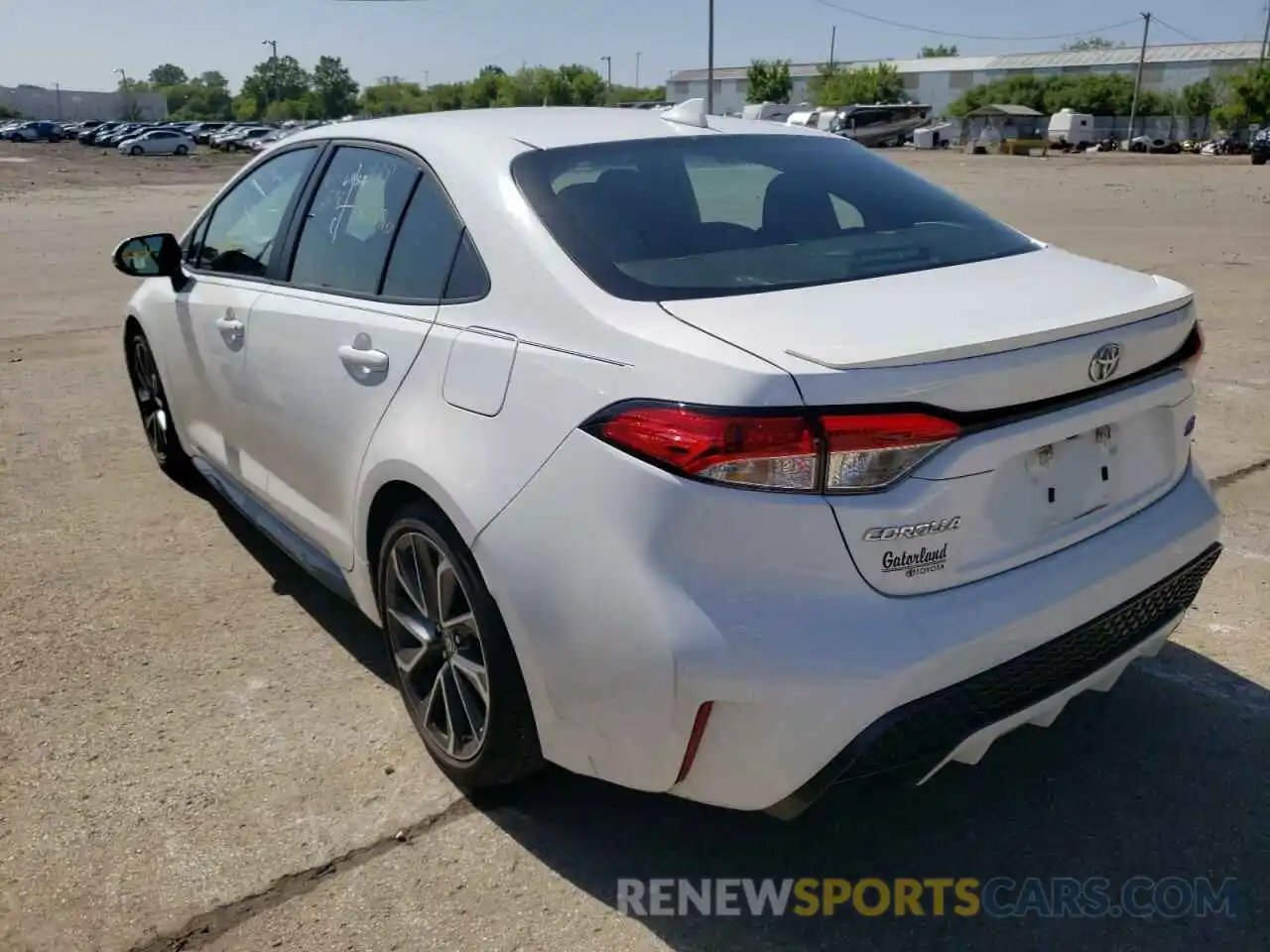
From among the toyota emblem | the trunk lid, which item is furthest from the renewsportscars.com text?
the toyota emblem

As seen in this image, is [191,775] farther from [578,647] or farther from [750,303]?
[750,303]

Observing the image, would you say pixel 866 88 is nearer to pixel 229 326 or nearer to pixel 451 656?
pixel 229 326

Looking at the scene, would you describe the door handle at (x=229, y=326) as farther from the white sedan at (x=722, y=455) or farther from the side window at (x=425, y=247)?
the side window at (x=425, y=247)

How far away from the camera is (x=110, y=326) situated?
9406 millimetres

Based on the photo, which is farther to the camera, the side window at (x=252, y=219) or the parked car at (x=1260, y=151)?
the parked car at (x=1260, y=151)

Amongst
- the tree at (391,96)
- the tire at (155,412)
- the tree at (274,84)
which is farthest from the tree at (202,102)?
the tire at (155,412)

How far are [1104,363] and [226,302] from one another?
113 inches

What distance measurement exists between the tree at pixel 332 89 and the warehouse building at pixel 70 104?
63.6 ft

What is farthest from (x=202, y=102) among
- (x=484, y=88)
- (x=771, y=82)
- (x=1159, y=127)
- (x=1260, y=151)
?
(x=1260, y=151)

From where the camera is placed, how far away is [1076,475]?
238 cm

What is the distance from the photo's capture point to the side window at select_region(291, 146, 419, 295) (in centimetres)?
313

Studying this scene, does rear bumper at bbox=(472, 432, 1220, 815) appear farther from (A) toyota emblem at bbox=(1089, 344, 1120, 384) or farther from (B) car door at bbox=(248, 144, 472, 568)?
(B) car door at bbox=(248, 144, 472, 568)

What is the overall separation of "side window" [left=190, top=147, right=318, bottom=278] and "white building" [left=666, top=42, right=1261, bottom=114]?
4031 inches

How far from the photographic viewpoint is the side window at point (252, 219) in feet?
12.3
